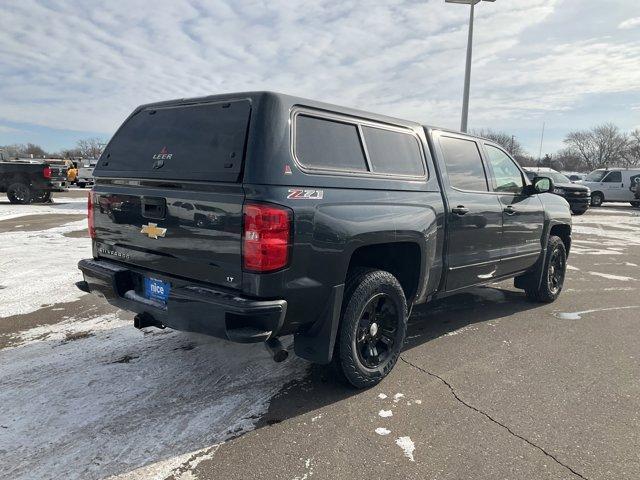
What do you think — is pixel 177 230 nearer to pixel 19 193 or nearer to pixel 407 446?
pixel 407 446

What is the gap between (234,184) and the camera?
282 centimetres

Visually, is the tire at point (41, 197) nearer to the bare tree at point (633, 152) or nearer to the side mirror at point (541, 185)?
the side mirror at point (541, 185)

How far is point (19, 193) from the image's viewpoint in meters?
17.0

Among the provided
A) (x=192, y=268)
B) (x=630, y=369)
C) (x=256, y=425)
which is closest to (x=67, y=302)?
(x=192, y=268)

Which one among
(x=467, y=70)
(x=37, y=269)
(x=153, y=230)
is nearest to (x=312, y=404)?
(x=153, y=230)

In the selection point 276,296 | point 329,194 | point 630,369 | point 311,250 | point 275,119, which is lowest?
point 630,369

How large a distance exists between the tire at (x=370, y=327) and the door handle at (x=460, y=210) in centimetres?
102

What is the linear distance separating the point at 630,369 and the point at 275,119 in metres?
3.52

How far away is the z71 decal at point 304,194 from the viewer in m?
2.84

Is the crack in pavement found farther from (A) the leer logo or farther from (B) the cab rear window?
(A) the leer logo

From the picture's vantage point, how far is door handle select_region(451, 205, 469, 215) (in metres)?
4.20

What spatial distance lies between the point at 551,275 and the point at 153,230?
4.95 metres

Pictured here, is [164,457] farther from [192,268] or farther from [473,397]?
[473,397]

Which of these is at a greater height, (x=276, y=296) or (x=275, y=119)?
(x=275, y=119)
